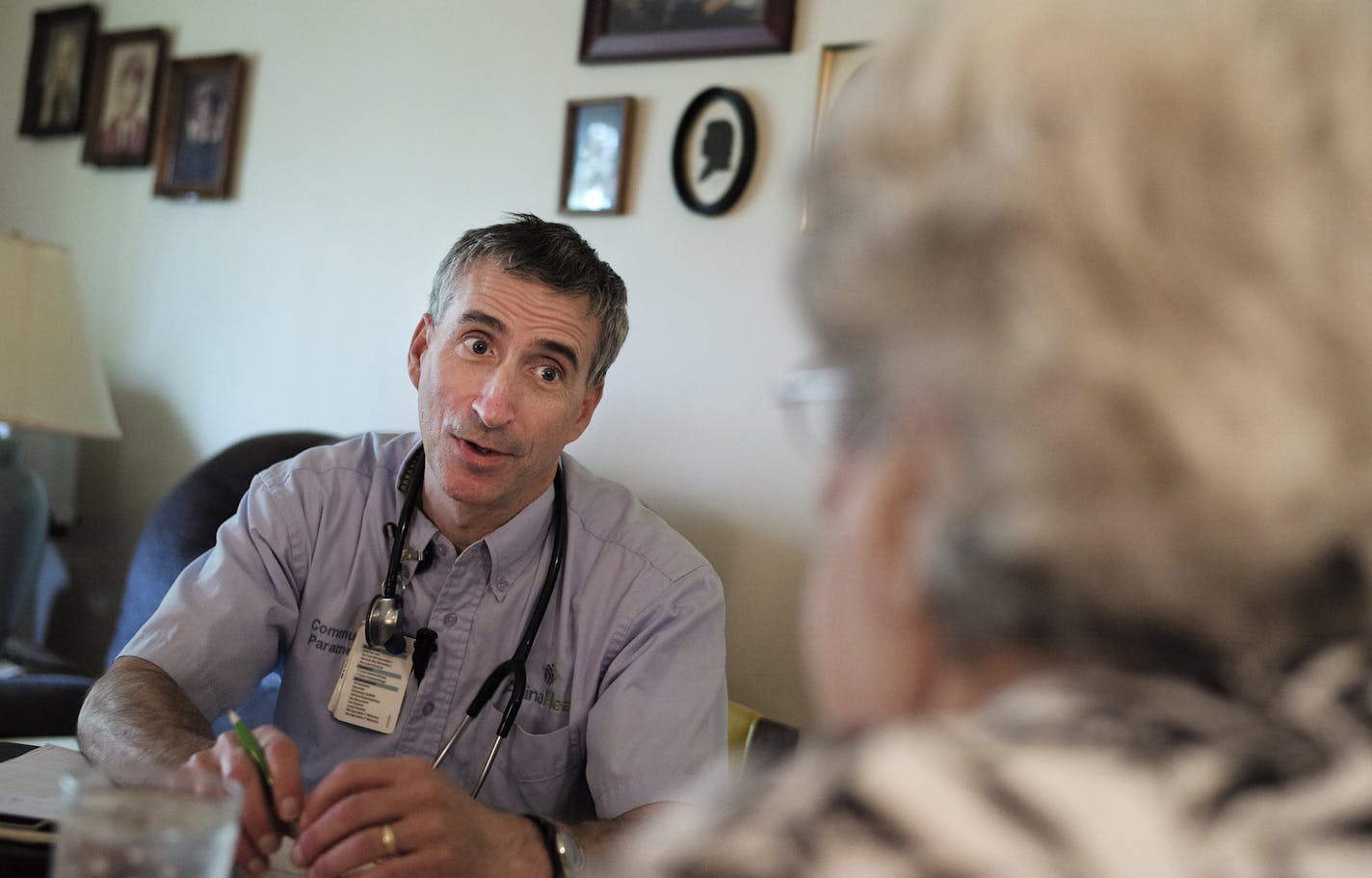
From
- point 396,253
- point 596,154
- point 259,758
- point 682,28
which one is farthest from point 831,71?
point 259,758

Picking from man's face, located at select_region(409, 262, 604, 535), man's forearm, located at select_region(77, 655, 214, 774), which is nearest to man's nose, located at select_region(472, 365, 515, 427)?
man's face, located at select_region(409, 262, 604, 535)

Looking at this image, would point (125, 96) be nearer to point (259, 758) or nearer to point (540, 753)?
point (540, 753)

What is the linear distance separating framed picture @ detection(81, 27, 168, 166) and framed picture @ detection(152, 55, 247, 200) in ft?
0.17

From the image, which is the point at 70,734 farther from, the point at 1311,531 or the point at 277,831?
the point at 1311,531

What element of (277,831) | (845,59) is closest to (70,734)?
(277,831)

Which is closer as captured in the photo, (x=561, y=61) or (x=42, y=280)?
(x=561, y=61)

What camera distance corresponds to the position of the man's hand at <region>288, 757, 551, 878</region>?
3.76ft

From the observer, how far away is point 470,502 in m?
1.78

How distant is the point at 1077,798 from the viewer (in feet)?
1.51

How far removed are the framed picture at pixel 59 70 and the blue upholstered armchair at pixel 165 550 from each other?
Result: 1.43 meters

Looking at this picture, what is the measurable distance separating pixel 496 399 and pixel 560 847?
693 millimetres

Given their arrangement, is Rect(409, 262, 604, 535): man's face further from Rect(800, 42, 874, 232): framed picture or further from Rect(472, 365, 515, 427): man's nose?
Rect(800, 42, 874, 232): framed picture

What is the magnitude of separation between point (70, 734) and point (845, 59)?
196 centimetres

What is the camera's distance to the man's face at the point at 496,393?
1772mm
